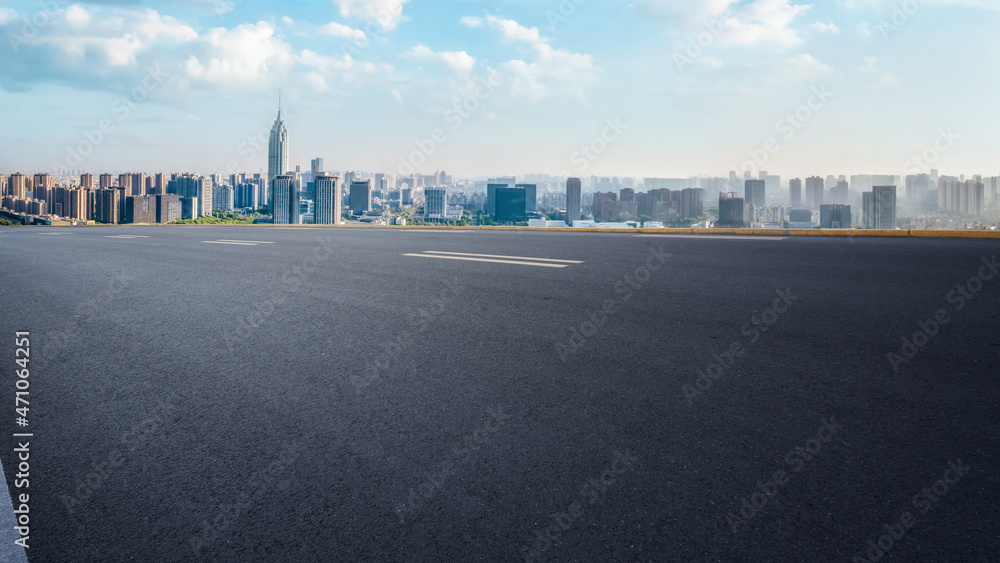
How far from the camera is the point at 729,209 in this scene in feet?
67.8

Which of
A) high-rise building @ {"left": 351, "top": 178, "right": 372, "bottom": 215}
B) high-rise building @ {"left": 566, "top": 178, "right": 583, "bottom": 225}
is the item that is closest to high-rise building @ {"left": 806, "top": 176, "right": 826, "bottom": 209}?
high-rise building @ {"left": 566, "top": 178, "right": 583, "bottom": 225}

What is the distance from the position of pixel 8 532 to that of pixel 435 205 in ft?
137

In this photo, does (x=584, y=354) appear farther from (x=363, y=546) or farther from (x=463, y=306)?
(x=363, y=546)

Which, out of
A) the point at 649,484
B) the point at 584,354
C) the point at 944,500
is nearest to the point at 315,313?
the point at 584,354

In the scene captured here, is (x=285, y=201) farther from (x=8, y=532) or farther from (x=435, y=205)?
(x=8, y=532)

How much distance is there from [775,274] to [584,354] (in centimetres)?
415

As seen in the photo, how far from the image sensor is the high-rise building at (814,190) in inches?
1255

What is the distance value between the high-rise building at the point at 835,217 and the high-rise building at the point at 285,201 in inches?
1649

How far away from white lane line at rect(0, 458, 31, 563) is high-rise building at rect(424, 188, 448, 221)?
134ft

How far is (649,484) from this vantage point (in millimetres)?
1880

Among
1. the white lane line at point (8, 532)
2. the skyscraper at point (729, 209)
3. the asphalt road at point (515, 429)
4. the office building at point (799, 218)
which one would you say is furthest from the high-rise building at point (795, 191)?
the white lane line at point (8, 532)

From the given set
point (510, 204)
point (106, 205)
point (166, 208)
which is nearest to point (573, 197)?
point (510, 204)

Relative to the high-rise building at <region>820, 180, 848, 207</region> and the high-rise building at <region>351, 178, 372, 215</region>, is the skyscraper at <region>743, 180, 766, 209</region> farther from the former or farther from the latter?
the high-rise building at <region>351, 178, 372, 215</region>

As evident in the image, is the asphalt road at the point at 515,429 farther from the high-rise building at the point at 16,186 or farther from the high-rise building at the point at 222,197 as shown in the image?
the high-rise building at the point at 222,197
